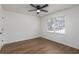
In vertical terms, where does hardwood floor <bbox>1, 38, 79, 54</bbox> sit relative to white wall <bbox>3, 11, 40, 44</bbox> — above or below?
below

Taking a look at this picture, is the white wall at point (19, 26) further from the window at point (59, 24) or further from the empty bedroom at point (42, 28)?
the window at point (59, 24)

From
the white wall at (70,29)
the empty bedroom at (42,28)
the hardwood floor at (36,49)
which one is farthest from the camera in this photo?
the white wall at (70,29)

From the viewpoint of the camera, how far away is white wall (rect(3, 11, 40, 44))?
2.58 metres

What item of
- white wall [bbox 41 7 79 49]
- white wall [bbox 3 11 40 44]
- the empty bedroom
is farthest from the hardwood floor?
white wall [bbox 3 11 40 44]

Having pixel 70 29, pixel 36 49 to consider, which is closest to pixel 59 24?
pixel 70 29

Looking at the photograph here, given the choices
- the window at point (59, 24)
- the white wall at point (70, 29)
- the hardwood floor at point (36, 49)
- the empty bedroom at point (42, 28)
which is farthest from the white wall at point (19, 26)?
the white wall at point (70, 29)

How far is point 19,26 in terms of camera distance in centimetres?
310

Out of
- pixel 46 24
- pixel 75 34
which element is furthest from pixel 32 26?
pixel 75 34

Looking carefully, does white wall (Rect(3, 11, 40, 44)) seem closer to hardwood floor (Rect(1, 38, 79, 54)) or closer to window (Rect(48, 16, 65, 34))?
hardwood floor (Rect(1, 38, 79, 54))

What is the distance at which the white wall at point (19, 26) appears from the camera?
2.58 metres

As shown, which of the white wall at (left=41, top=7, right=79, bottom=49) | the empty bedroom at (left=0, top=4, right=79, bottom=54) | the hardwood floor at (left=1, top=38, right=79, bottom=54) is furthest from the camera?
the white wall at (left=41, top=7, right=79, bottom=49)
